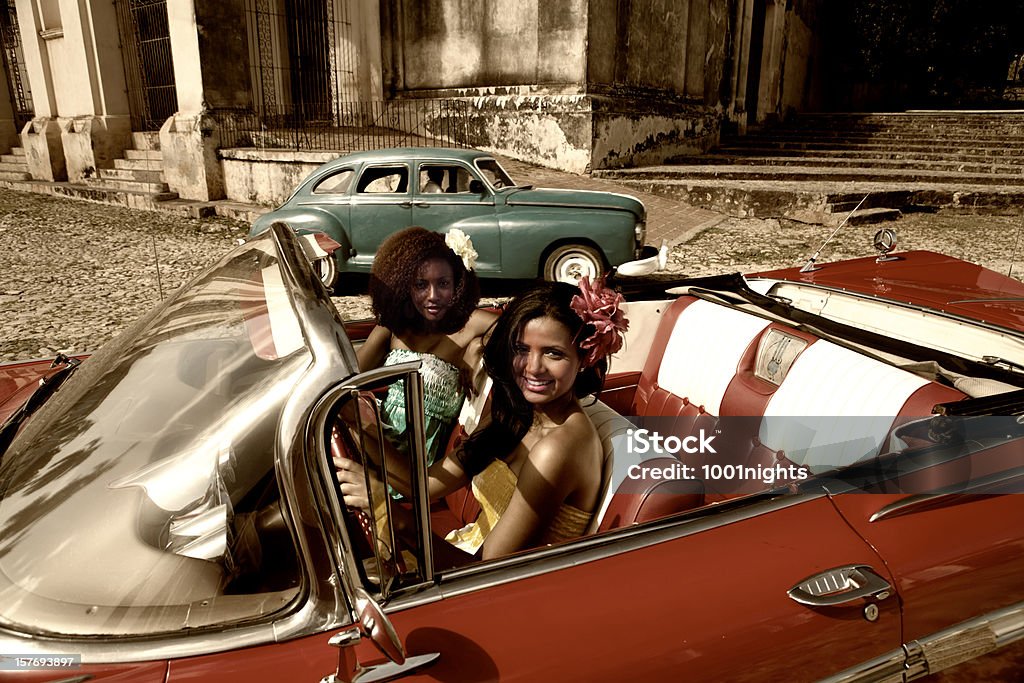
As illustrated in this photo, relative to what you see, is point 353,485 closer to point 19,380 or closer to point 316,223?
point 19,380

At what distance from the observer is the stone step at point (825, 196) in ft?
34.7

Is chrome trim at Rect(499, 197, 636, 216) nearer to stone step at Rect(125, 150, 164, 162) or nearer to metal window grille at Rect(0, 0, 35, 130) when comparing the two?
stone step at Rect(125, 150, 164, 162)

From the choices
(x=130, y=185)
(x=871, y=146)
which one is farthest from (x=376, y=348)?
(x=871, y=146)

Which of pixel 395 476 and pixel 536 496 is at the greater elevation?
pixel 395 476

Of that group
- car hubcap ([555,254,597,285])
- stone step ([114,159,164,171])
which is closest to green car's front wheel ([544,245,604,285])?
car hubcap ([555,254,597,285])

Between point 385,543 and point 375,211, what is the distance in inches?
250

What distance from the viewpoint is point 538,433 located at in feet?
6.58

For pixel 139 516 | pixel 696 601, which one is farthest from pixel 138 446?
pixel 696 601

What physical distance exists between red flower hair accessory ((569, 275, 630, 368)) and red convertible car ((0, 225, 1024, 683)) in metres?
0.28

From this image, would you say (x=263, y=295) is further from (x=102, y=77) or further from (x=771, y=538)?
(x=102, y=77)

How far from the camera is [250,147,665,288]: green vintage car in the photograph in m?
7.03

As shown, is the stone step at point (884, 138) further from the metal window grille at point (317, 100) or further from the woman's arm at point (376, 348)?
the woman's arm at point (376, 348)

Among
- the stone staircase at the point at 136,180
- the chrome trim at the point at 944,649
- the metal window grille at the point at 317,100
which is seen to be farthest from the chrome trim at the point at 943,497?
the stone staircase at the point at 136,180

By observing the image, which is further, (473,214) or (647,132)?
(647,132)
